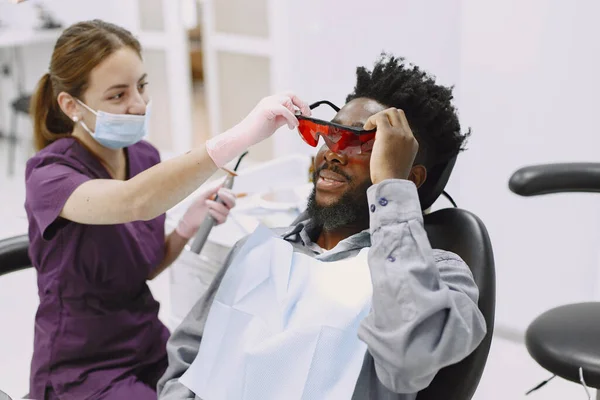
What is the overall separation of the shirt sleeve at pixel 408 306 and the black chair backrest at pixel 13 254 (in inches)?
36.3

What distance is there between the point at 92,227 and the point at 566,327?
1.08 metres

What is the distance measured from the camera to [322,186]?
138 centimetres

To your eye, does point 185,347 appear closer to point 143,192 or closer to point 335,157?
point 143,192

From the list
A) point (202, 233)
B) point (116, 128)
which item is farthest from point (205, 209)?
point (116, 128)

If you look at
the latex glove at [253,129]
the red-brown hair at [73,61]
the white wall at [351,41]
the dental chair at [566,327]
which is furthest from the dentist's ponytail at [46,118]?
the dental chair at [566,327]

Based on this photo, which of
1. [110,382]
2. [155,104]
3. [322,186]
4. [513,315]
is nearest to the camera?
[322,186]

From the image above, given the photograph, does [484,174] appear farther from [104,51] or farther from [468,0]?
[104,51]

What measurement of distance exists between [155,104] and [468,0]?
287 centimetres

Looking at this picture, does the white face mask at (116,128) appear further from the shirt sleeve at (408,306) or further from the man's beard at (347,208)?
the shirt sleeve at (408,306)

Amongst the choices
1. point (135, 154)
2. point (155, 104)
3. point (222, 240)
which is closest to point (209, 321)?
point (222, 240)

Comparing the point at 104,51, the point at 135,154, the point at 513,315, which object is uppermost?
the point at 104,51

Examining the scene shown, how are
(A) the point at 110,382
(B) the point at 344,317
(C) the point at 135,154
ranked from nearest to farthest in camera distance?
(B) the point at 344,317
(A) the point at 110,382
(C) the point at 135,154

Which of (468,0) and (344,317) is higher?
(468,0)

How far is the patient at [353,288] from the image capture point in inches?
42.3
